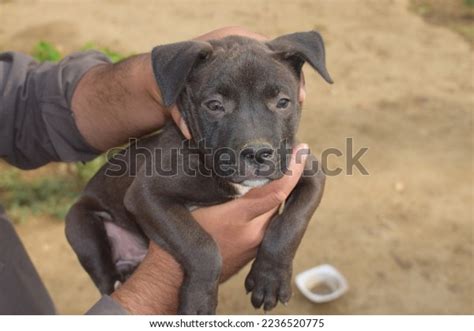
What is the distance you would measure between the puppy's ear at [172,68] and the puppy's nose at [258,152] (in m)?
0.49

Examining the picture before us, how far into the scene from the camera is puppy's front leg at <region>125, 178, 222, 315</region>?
12.2 feet

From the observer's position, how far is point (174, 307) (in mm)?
3906

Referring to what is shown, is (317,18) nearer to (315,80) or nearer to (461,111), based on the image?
(315,80)

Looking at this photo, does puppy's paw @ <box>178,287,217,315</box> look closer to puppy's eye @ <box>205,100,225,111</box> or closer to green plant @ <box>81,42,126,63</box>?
puppy's eye @ <box>205,100,225,111</box>

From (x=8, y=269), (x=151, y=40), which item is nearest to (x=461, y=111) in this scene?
(x=151, y=40)

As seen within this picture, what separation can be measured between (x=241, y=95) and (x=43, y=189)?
A: 398 centimetres

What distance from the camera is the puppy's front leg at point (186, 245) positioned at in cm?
373

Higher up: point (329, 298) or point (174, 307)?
point (174, 307)

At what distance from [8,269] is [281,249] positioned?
62.4 inches

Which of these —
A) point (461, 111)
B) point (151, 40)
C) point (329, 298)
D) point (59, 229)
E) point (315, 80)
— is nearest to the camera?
point (329, 298)

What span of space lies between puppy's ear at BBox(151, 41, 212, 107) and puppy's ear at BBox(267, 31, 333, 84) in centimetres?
49

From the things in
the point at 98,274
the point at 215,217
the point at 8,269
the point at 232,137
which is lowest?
the point at 98,274

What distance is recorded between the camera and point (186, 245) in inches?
148

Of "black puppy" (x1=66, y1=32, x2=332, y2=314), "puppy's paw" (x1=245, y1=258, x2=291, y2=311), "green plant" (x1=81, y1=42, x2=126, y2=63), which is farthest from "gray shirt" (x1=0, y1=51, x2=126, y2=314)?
"green plant" (x1=81, y1=42, x2=126, y2=63)
